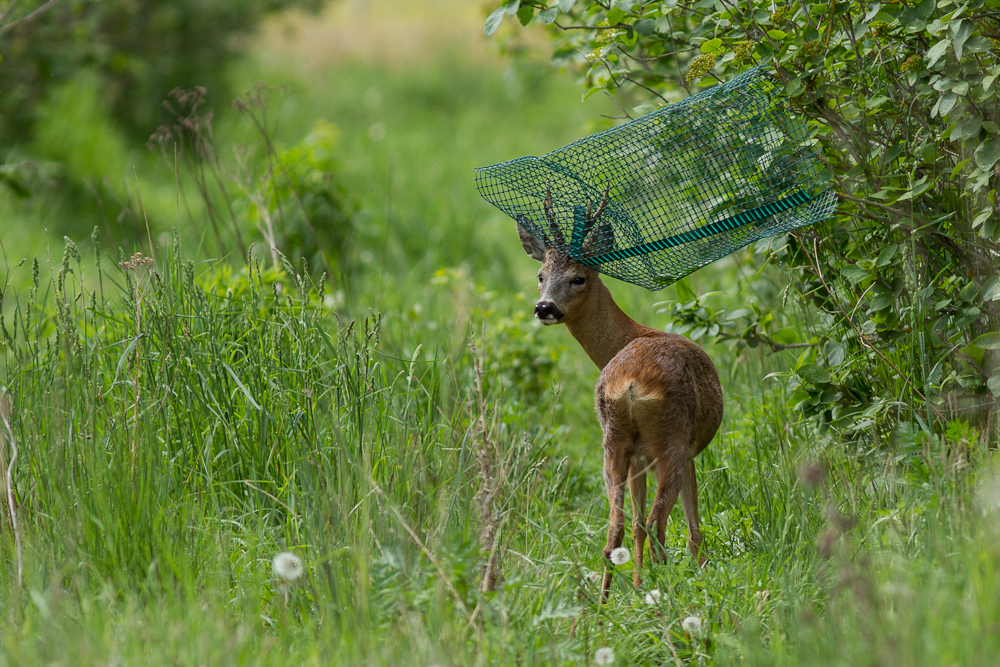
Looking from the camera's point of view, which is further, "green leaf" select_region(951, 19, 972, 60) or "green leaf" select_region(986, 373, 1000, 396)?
"green leaf" select_region(986, 373, 1000, 396)

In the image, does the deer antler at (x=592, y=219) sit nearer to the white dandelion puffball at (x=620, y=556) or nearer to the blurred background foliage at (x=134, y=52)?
the white dandelion puffball at (x=620, y=556)

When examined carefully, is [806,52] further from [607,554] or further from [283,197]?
[283,197]

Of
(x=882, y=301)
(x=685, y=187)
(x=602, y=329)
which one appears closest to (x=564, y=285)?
(x=602, y=329)

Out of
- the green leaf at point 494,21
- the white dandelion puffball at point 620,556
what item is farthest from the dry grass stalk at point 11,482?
the green leaf at point 494,21

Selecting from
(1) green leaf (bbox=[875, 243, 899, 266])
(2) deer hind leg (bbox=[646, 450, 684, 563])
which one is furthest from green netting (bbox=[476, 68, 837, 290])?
(2) deer hind leg (bbox=[646, 450, 684, 563])

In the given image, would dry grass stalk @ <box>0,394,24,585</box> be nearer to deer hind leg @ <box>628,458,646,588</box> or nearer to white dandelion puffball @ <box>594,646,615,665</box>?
white dandelion puffball @ <box>594,646,615,665</box>

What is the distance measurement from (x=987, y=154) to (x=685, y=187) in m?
1.02

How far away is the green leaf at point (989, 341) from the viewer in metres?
3.25

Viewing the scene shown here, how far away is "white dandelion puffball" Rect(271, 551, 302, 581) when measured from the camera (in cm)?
251

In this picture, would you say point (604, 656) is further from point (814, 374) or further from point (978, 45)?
point (978, 45)

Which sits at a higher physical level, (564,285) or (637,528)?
(564,285)

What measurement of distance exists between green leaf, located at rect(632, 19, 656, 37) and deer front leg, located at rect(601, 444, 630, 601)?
5.46ft

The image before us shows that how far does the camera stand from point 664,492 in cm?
326

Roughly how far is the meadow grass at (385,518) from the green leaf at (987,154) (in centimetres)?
85
